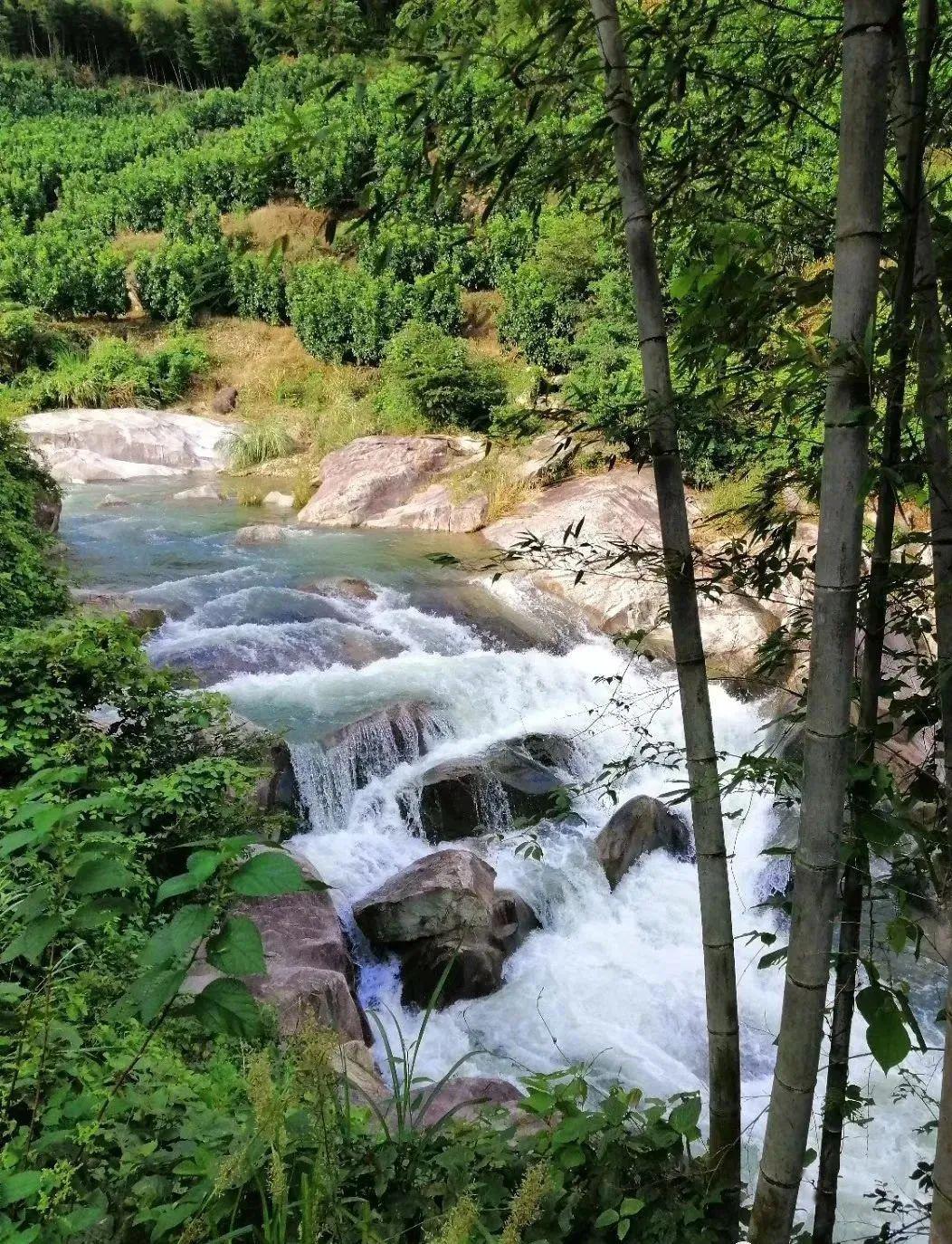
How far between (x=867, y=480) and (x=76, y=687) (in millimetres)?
3808

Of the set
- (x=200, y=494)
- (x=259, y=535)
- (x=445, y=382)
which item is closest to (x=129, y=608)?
(x=259, y=535)

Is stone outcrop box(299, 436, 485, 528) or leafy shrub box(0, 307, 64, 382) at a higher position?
leafy shrub box(0, 307, 64, 382)

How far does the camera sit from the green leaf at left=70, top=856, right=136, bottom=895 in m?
1.24

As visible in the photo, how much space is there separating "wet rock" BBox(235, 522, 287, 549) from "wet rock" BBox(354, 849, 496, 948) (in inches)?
257

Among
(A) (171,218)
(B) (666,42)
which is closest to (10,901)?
(B) (666,42)

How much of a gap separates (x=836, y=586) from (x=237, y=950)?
0.98 metres

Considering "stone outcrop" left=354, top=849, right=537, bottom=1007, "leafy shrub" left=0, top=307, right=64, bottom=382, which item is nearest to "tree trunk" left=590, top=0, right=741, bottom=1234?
"stone outcrop" left=354, top=849, right=537, bottom=1007

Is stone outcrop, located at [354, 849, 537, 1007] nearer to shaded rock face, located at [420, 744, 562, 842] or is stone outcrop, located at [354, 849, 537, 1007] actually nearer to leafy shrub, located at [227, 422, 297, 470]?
shaded rock face, located at [420, 744, 562, 842]

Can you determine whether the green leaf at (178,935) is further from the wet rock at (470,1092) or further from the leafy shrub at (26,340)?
the leafy shrub at (26,340)

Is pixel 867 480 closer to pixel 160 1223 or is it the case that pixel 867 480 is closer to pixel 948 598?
pixel 948 598

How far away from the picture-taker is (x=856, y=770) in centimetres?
136

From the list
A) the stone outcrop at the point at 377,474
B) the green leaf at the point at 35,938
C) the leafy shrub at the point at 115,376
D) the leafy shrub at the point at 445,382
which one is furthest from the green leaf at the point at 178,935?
the leafy shrub at the point at 115,376

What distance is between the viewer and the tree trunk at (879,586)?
1304mm

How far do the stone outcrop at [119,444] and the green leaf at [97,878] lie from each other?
14.4 meters
